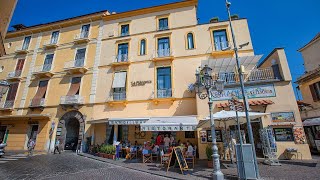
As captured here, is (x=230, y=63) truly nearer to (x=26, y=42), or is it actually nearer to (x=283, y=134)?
(x=283, y=134)

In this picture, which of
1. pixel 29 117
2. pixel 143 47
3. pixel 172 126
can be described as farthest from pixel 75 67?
pixel 172 126

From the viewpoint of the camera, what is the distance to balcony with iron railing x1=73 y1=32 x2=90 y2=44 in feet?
62.6

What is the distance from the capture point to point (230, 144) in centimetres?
1088

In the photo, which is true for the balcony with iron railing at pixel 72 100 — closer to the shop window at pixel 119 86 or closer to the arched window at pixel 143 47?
the shop window at pixel 119 86

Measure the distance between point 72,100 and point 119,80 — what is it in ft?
16.9

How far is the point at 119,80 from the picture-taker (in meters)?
16.7

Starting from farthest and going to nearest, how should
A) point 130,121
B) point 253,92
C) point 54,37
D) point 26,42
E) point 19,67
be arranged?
point 26,42 → point 54,37 → point 19,67 → point 130,121 → point 253,92

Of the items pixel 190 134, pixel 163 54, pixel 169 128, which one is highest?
pixel 163 54

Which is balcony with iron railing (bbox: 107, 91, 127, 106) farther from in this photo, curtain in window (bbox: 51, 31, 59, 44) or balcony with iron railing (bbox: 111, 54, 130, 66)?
curtain in window (bbox: 51, 31, 59, 44)

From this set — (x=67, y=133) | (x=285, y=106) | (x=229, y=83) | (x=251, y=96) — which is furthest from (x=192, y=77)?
(x=67, y=133)

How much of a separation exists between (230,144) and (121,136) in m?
9.31

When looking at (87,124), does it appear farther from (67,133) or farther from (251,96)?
(251,96)

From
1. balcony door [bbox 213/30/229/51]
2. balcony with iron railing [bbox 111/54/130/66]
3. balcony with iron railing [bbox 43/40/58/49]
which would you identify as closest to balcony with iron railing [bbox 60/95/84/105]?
balcony with iron railing [bbox 111/54/130/66]

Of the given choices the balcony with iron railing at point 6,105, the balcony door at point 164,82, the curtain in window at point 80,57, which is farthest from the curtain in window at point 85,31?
the balcony with iron railing at point 6,105
